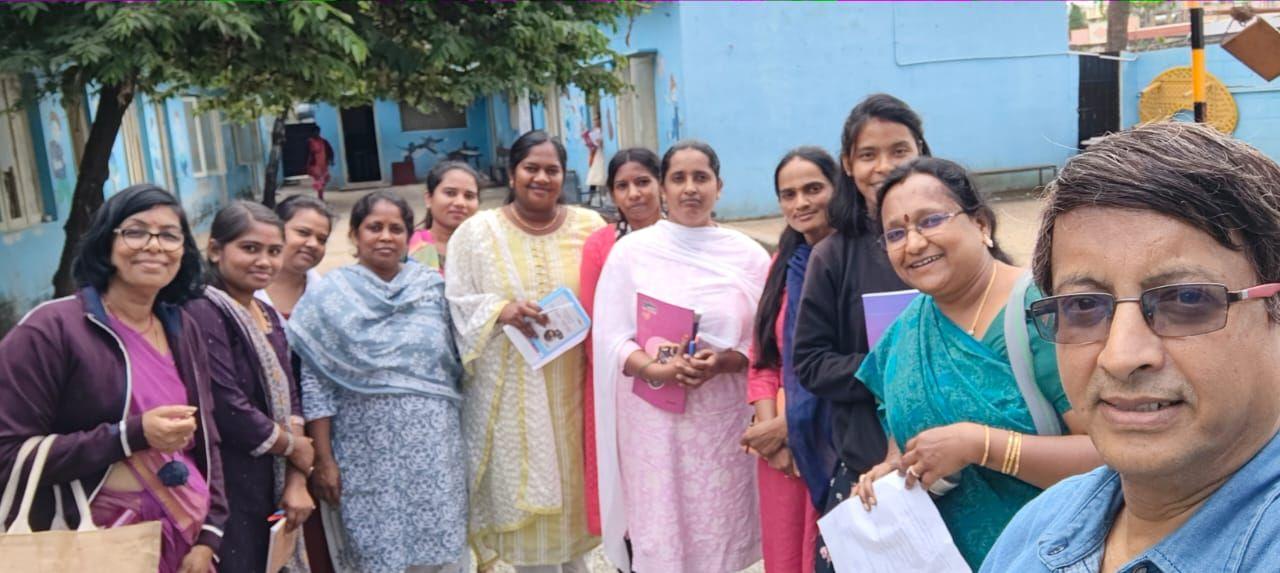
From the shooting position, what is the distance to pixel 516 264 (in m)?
3.43

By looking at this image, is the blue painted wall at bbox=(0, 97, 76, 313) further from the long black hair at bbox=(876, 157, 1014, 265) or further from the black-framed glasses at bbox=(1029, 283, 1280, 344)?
the black-framed glasses at bbox=(1029, 283, 1280, 344)

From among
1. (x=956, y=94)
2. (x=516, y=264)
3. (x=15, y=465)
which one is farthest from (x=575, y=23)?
(x=956, y=94)

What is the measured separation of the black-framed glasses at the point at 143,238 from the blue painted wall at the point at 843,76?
10.3m

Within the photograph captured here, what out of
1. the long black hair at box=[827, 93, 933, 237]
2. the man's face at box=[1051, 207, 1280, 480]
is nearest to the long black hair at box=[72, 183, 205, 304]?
the long black hair at box=[827, 93, 933, 237]

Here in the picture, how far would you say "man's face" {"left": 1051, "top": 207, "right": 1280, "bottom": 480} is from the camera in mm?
940

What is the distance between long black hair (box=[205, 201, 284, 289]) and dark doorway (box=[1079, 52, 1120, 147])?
1346 cm

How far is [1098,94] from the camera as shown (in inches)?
561

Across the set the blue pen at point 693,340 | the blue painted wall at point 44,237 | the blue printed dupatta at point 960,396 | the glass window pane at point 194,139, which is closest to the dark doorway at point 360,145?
the glass window pane at point 194,139

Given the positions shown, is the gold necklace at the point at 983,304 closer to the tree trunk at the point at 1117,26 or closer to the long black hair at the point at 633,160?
the long black hair at the point at 633,160

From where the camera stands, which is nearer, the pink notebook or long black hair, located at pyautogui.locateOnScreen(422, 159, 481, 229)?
the pink notebook

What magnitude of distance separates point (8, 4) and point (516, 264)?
11.6 ft

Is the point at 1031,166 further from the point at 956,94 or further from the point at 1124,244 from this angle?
the point at 1124,244

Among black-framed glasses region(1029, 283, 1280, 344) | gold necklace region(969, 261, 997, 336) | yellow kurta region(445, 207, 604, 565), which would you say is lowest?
yellow kurta region(445, 207, 604, 565)

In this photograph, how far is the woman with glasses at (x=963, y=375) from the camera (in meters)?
1.85
